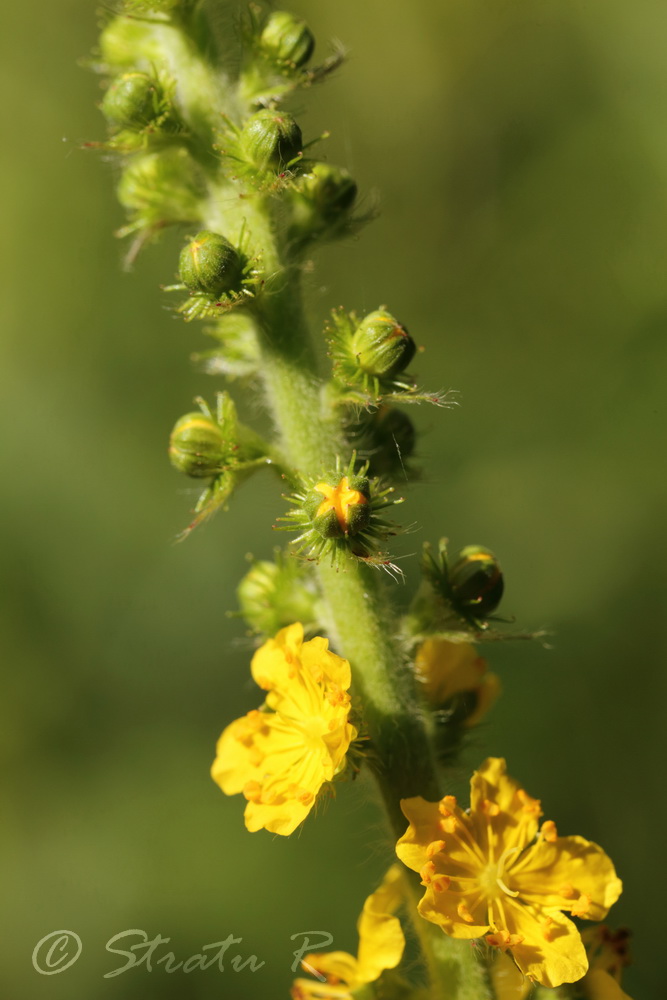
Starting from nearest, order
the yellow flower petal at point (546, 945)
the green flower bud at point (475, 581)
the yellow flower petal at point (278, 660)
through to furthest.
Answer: the yellow flower petal at point (546, 945), the yellow flower petal at point (278, 660), the green flower bud at point (475, 581)

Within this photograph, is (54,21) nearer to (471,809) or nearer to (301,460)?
(301,460)

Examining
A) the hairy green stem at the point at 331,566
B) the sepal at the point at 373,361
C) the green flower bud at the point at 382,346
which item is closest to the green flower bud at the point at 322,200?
the hairy green stem at the point at 331,566

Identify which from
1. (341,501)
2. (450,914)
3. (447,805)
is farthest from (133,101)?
(450,914)

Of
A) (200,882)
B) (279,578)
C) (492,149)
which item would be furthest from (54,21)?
(200,882)

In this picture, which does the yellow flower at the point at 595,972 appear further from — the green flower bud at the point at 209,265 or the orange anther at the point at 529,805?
the green flower bud at the point at 209,265

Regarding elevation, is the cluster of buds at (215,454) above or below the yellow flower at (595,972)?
above
